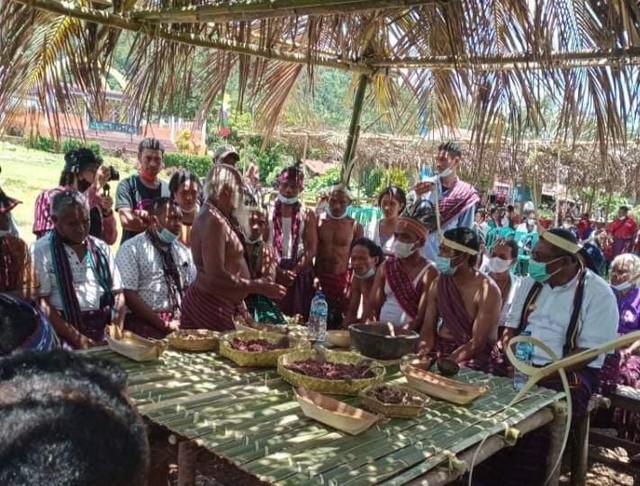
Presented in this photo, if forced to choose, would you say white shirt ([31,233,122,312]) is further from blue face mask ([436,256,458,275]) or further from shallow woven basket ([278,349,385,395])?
blue face mask ([436,256,458,275])

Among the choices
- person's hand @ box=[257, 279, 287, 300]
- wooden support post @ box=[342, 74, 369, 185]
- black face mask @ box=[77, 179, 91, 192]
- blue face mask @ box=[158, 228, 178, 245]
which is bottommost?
person's hand @ box=[257, 279, 287, 300]

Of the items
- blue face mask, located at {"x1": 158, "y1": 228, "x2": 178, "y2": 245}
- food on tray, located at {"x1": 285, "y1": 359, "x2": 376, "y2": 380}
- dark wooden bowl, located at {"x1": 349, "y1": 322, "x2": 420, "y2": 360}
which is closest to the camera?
food on tray, located at {"x1": 285, "y1": 359, "x2": 376, "y2": 380}

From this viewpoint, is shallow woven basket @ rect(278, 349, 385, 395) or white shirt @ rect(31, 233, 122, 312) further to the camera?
white shirt @ rect(31, 233, 122, 312)

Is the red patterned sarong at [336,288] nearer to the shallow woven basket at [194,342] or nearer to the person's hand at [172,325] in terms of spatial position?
the person's hand at [172,325]

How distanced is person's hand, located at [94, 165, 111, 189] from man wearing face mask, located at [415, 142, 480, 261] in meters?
2.65

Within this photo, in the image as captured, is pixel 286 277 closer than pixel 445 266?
No

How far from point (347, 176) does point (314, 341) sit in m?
2.69

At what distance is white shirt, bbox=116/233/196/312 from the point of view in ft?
12.1

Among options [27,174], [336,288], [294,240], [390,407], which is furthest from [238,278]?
[27,174]

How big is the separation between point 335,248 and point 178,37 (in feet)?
7.45

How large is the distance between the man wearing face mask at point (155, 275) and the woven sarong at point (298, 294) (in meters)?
1.39

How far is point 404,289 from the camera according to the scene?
13.4 feet

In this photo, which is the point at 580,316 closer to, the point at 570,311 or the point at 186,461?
the point at 570,311

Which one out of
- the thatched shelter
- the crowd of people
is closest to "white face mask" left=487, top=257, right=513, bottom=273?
the crowd of people
